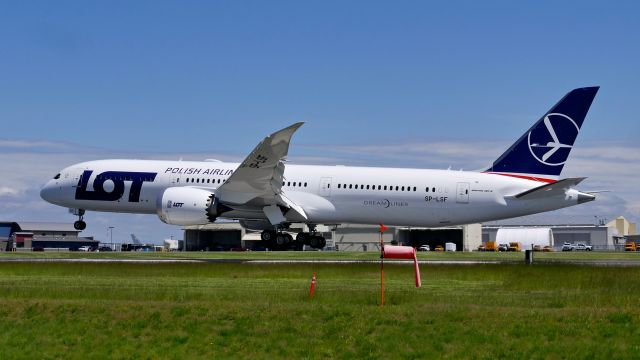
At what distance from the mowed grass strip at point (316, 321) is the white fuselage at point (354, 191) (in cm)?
2176

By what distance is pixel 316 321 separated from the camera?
23000 millimetres

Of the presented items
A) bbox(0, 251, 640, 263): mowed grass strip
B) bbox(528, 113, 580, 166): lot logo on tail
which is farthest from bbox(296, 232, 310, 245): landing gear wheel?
bbox(528, 113, 580, 166): lot logo on tail

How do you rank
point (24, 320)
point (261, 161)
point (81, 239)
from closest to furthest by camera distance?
point (24, 320) → point (261, 161) → point (81, 239)

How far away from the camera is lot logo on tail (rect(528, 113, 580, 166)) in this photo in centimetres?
5328

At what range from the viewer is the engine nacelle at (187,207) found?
2021 inches

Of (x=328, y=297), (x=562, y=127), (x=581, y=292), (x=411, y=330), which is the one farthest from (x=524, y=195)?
(x=411, y=330)

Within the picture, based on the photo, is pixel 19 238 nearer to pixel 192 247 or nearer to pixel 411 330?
pixel 192 247

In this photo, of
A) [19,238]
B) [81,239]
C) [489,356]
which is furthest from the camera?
[81,239]

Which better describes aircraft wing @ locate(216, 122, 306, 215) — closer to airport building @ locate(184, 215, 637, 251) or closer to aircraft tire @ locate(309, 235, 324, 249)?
aircraft tire @ locate(309, 235, 324, 249)

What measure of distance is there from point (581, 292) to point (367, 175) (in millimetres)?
25829

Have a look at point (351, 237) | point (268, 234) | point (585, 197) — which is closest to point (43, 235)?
point (351, 237)

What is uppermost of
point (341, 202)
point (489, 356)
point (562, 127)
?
point (562, 127)

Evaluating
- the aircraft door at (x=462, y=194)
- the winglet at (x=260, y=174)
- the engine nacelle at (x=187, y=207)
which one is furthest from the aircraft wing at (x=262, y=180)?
the aircraft door at (x=462, y=194)

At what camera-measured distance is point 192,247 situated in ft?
307
